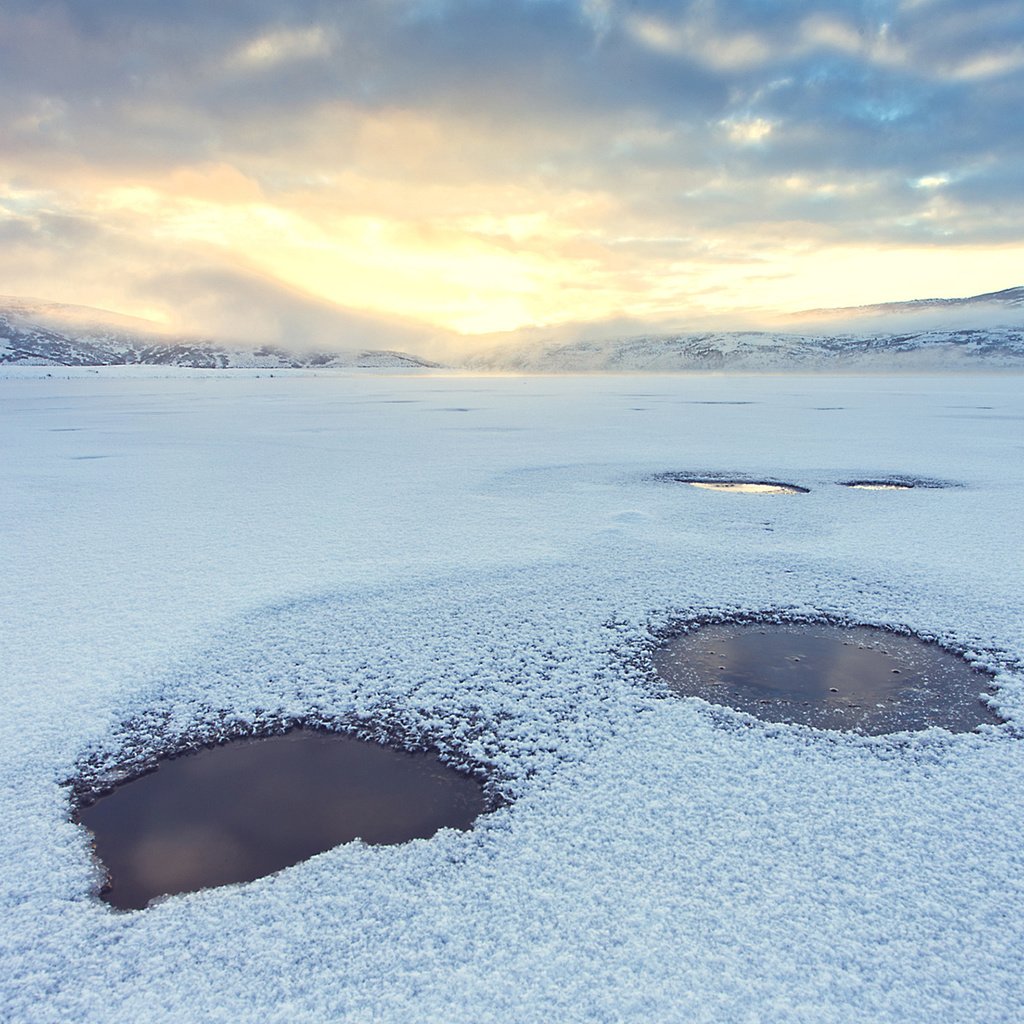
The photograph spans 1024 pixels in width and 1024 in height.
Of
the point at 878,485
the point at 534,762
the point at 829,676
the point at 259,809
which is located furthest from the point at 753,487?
the point at 259,809

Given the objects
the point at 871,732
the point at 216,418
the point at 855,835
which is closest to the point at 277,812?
the point at 855,835

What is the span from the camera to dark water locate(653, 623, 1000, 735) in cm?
429

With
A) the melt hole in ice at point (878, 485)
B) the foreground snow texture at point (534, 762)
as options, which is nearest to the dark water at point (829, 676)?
the foreground snow texture at point (534, 762)

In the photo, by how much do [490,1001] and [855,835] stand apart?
1.85 m

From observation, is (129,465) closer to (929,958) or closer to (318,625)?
(318,625)

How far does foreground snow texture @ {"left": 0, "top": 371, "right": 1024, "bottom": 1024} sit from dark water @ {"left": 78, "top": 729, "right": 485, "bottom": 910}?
0.15 meters

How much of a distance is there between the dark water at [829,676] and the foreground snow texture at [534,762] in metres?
0.22

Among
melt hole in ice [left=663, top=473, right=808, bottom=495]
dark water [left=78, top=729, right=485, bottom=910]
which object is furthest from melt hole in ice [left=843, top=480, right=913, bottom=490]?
dark water [left=78, top=729, right=485, bottom=910]

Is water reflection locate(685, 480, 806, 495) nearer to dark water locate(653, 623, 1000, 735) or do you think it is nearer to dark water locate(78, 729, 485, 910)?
dark water locate(653, 623, 1000, 735)

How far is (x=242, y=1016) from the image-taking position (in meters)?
2.33

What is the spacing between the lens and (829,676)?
482 cm

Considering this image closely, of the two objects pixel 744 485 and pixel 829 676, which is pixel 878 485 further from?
pixel 829 676

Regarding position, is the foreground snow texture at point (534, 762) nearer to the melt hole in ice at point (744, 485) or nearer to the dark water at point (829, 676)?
the dark water at point (829, 676)

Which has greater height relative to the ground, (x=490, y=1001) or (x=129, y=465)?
(x=129, y=465)
